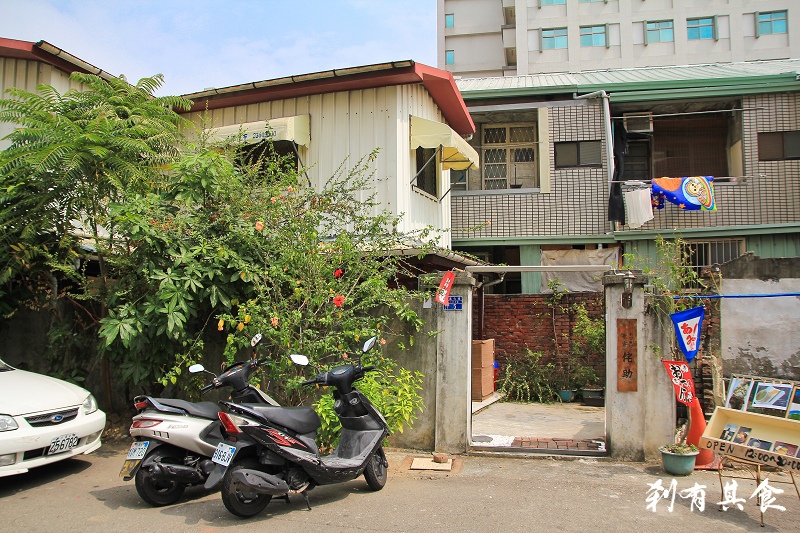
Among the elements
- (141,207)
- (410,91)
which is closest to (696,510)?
(141,207)

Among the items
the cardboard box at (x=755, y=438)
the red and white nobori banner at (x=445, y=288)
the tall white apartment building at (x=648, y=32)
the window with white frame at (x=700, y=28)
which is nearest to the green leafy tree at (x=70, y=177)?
the red and white nobori banner at (x=445, y=288)

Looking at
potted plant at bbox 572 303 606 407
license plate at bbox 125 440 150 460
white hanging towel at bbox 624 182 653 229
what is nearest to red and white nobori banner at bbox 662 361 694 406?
potted plant at bbox 572 303 606 407

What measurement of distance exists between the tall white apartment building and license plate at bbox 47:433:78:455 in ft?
103

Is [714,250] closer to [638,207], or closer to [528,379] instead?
[638,207]

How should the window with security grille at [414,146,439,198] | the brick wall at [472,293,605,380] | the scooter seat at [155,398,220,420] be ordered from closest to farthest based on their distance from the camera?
the scooter seat at [155,398,220,420], the window with security grille at [414,146,439,198], the brick wall at [472,293,605,380]

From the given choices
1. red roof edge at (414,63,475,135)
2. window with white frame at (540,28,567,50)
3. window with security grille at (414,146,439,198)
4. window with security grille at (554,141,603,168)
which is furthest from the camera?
window with white frame at (540,28,567,50)

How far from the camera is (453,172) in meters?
14.5

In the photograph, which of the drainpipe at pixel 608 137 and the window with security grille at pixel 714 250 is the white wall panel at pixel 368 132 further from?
the window with security grille at pixel 714 250

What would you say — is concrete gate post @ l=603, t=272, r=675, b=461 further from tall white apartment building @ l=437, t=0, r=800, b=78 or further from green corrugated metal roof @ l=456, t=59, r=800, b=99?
tall white apartment building @ l=437, t=0, r=800, b=78

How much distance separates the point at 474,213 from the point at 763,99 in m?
6.84

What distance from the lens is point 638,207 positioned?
1298cm

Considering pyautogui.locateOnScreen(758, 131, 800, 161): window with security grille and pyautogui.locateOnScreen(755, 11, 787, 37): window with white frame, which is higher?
pyautogui.locateOnScreen(755, 11, 787, 37): window with white frame

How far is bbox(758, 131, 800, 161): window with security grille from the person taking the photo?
44.4 feet

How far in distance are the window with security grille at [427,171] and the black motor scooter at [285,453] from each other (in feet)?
19.3
